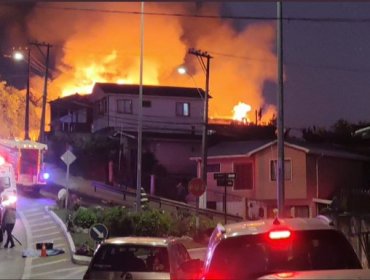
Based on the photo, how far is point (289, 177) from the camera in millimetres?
39750

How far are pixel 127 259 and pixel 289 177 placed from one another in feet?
102

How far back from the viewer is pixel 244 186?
4256 centimetres

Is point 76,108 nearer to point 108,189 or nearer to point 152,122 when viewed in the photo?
point 152,122

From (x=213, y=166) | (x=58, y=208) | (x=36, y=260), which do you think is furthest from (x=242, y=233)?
(x=213, y=166)

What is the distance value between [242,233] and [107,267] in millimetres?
4483

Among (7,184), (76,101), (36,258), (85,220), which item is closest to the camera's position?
(36,258)

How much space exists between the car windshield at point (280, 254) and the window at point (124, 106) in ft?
174

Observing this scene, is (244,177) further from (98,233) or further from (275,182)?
(98,233)

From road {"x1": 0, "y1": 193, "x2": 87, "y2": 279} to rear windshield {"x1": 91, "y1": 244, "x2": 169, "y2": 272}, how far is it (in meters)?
6.90

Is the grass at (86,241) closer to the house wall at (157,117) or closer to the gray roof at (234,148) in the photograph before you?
the gray roof at (234,148)

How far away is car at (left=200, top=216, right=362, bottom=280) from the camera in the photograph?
529 cm

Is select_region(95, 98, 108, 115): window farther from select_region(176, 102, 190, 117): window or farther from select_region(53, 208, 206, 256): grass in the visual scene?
select_region(53, 208, 206, 256): grass

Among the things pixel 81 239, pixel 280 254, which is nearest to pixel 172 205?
pixel 81 239

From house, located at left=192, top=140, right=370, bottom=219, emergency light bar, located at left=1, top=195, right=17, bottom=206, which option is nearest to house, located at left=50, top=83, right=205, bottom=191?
house, located at left=192, top=140, right=370, bottom=219
